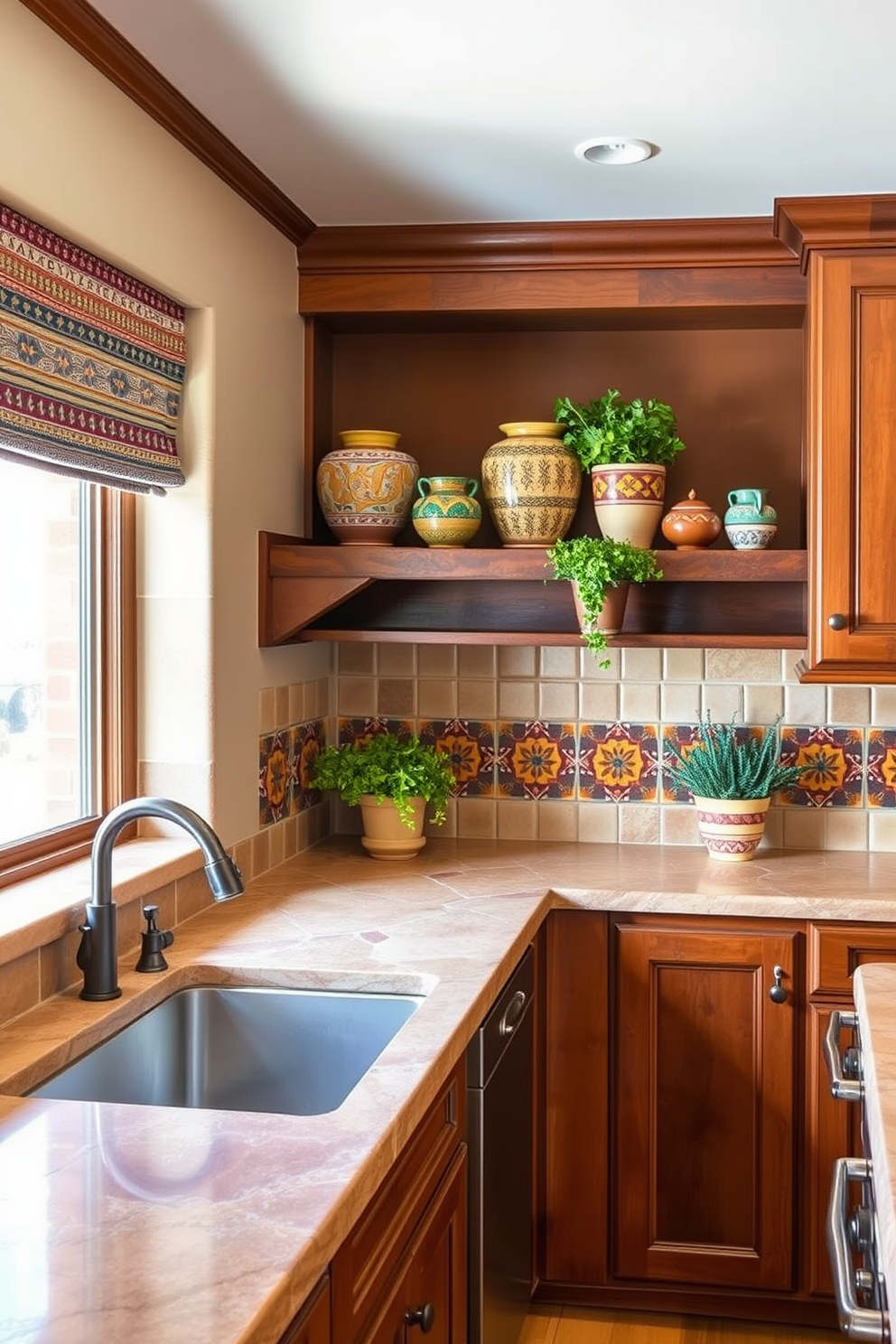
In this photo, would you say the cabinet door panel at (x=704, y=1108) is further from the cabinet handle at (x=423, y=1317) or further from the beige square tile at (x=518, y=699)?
the cabinet handle at (x=423, y=1317)

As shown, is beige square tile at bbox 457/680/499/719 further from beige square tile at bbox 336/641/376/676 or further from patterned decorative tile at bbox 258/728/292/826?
patterned decorative tile at bbox 258/728/292/826

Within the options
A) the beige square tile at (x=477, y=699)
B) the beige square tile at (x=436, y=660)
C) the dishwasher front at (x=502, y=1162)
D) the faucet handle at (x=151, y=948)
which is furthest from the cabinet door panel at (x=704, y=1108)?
the faucet handle at (x=151, y=948)

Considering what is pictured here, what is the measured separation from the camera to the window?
84.1 inches

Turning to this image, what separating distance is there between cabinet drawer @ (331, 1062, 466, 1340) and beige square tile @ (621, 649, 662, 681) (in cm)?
143

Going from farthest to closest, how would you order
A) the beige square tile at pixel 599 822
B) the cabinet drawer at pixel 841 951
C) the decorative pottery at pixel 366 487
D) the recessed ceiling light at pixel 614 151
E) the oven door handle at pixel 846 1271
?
the beige square tile at pixel 599 822 < the decorative pottery at pixel 366 487 < the cabinet drawer at pixel 841 951 < the recessed ceiling light at pixel 614 151 < the oven door handle at pixel 846 1271

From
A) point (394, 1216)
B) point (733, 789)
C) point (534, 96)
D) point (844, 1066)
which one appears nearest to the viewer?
point (394, 1216)

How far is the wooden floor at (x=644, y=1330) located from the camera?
263 centimetres

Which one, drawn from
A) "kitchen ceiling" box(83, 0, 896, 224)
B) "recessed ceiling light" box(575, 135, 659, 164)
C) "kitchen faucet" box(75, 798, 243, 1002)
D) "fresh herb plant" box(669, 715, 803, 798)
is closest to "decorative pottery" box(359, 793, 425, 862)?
"fresh herb plant" box(669, 715, 803, 798)

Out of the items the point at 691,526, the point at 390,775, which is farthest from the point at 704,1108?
the point at 691,526

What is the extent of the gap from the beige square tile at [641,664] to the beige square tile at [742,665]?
4.7 inches

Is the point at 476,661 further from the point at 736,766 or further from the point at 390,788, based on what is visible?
the point at 736,766

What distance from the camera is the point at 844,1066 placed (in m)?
1.83

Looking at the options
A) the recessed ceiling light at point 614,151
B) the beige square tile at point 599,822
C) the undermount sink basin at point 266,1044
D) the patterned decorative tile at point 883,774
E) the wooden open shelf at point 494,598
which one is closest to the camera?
the undermount sink basin at point 266,1044

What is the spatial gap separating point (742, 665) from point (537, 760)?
54cm
